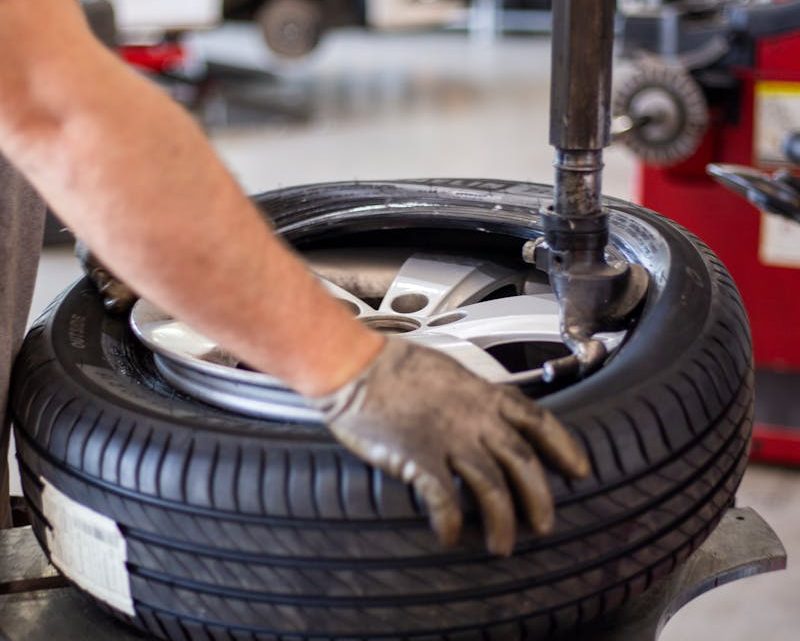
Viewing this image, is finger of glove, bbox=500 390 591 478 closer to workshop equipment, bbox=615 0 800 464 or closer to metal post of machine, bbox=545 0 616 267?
metal post of machine, bbox=545 0 616 267

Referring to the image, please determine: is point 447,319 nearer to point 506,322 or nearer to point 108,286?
point 506,322

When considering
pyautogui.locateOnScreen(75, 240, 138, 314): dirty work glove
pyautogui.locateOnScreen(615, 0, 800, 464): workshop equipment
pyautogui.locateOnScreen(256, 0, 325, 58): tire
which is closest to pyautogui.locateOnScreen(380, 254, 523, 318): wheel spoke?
pyautogui.locateOnScreen(75, 240, 138, 314): dirty work glove

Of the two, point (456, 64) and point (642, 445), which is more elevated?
point (642, 445)

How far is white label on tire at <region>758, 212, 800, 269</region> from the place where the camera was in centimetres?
219

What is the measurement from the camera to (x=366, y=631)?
71 cm

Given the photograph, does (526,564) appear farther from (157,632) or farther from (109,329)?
(109,329)

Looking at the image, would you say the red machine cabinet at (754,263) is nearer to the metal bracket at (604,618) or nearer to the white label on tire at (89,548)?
the metal bracket at (604,618)

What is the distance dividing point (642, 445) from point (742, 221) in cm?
163

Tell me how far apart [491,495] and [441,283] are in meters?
0.46

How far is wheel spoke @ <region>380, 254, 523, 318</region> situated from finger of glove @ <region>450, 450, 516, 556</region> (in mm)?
409

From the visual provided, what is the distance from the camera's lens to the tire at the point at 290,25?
5.54 m

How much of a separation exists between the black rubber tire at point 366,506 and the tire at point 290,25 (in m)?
4.96

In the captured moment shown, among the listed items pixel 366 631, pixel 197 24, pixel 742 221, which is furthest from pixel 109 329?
pixel 197 24

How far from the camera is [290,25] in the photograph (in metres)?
5.55
